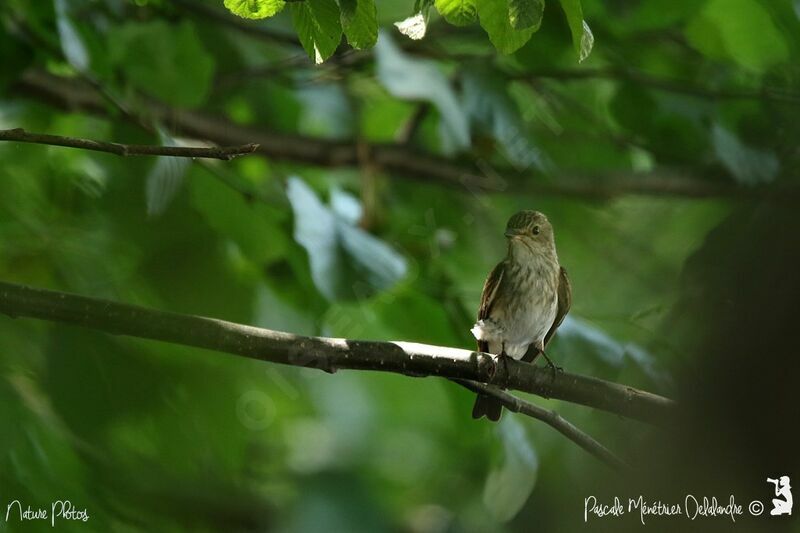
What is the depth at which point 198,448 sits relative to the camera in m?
4.71

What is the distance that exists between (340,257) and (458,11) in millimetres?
1788

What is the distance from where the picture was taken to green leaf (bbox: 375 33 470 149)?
3.99 m

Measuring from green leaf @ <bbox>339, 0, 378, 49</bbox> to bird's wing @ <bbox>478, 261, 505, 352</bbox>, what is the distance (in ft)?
2.21

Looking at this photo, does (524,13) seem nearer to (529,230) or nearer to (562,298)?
(529,230)

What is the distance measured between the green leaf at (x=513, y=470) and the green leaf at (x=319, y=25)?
5.68 ft

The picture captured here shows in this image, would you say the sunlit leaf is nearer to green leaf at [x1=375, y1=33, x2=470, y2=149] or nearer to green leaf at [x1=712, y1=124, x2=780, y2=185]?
green leaf at [x1=375, y1=33, x2=470, y2=149]

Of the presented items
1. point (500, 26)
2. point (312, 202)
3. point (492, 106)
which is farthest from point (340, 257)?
point (500, 26)

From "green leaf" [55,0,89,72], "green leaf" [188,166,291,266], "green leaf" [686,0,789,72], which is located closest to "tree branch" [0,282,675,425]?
"green leaf" [188,166,291,266]

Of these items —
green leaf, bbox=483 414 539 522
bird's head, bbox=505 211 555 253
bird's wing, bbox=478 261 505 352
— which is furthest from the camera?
green leaf, bbox=483 414 539 522

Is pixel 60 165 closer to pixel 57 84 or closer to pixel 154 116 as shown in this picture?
pixel 57 84

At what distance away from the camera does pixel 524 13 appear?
Result: 177cm

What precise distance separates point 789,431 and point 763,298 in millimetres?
181

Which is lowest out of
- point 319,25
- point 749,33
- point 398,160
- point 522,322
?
point 398,160

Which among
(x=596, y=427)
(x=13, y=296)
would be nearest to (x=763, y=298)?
(x=596, y=427)
